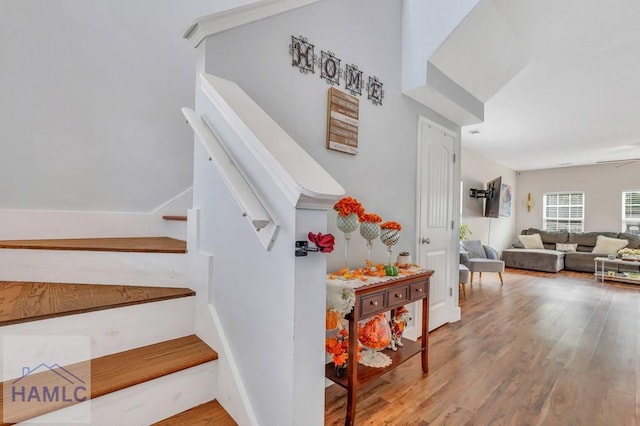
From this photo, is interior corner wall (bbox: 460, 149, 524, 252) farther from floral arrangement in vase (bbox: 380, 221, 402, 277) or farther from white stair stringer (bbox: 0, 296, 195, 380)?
white stair stringer (bbox: 0, 296, 195, 380)

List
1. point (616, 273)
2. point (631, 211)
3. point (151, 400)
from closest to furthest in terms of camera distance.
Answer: point (151, 400) < point (616, 273) < point (631, 211)

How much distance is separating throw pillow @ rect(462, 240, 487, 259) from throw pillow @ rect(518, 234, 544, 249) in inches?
125

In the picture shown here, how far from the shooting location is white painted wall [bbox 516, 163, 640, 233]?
746 centimetres

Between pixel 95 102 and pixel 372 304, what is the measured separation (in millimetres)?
2322

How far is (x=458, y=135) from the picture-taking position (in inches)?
135

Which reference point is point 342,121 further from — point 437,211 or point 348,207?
point 437,211

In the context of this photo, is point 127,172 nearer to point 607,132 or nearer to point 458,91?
point 458,91

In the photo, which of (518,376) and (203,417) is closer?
(203,417)

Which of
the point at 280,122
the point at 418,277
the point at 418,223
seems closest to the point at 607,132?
the point at 418,223

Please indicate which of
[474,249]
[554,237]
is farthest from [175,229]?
[554,237]

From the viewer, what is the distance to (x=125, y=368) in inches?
43.3

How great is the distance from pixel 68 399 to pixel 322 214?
1.02m

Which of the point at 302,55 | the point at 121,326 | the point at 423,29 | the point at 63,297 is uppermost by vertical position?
the point at 423,29

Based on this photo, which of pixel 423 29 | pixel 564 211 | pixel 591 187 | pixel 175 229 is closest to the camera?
pixel 175 229
